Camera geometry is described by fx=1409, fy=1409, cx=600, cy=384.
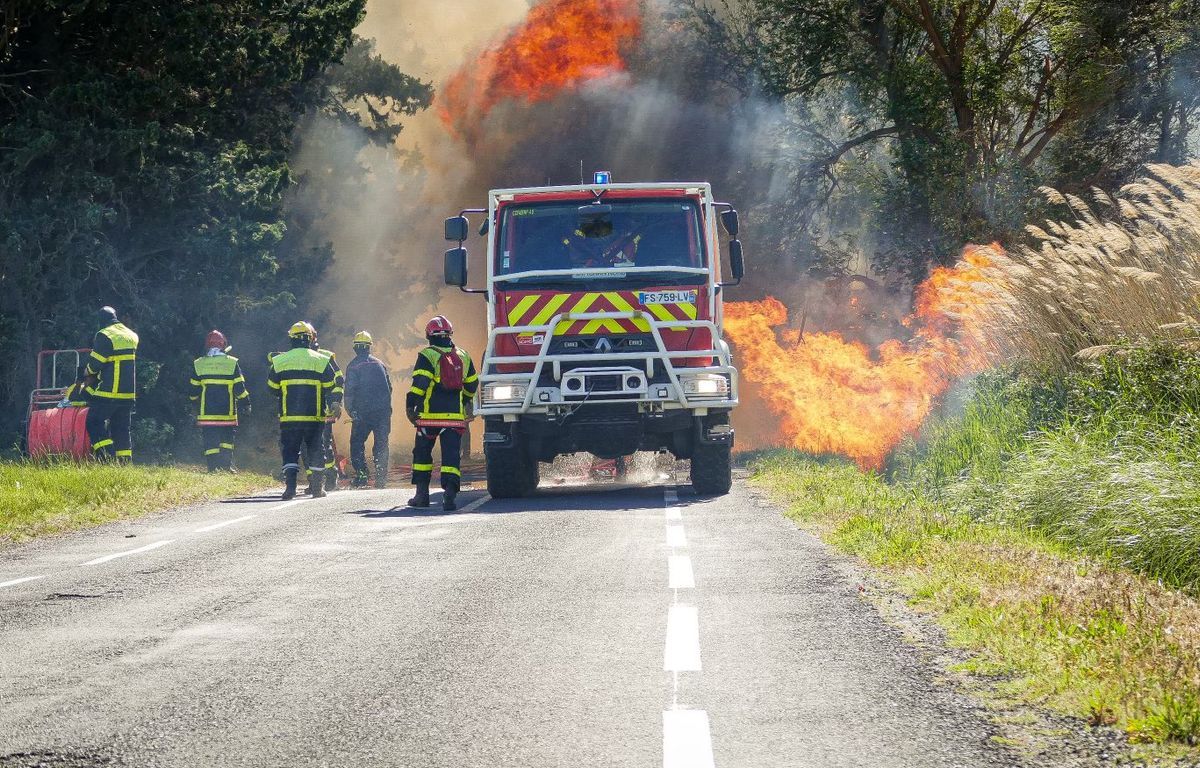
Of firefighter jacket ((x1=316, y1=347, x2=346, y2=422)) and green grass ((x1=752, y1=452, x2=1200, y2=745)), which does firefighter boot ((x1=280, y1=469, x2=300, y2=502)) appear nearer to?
firefighter jacket ((x1=316, y1=347, x2=346, y2=422))

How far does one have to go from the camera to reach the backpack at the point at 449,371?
14.2m

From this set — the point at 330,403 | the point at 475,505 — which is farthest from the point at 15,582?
the point at 330,403

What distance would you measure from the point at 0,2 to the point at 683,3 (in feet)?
46.5

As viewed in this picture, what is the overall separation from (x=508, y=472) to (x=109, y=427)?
614 cm

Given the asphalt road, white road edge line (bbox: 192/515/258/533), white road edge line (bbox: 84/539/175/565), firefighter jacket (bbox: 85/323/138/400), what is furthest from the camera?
firefighter jacket (bbox: 85/323/138/400)

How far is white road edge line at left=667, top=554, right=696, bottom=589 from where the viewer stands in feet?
26.7

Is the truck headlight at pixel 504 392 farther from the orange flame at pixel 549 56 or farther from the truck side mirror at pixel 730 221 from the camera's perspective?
the orange flame at pixel 549 56

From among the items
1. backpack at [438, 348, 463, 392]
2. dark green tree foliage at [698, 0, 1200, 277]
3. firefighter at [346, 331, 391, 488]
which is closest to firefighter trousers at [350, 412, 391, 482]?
firefighter at [346, 331, 391, 488]

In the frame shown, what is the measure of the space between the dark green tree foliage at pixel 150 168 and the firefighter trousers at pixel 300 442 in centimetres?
629

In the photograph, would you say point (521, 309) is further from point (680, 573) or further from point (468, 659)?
point (468, 659)

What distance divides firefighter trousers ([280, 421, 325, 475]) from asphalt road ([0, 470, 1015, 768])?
5312mm

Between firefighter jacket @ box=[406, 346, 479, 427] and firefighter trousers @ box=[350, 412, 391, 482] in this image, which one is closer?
firefighter jacket @ box=[406, 346, 479, 427]

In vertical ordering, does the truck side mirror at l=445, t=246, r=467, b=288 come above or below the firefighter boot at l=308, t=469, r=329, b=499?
above

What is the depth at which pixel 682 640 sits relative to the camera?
21.1 ft
